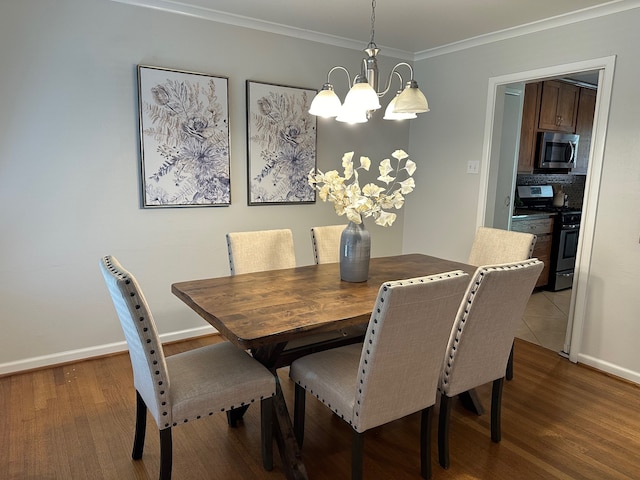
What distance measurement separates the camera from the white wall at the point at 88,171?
259 cm

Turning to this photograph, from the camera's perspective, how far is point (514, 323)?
6.61ft

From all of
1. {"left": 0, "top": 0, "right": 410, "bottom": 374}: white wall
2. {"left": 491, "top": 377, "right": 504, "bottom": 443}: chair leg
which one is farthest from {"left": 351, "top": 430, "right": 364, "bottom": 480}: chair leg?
{"left": 0, "top": 0, "right": 410, "bottom": 374}: white wall

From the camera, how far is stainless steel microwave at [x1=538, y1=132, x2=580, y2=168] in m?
4.64

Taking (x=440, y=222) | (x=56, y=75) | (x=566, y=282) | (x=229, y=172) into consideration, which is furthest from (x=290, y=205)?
(x=566, y=282)

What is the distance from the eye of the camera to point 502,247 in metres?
2.91

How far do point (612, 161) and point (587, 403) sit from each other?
5.00 feet

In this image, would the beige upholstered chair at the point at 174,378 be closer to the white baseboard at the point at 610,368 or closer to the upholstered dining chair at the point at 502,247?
the upholstered dining chair at the point at 502,247

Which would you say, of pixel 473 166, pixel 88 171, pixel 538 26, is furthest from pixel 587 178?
pixel 88 171

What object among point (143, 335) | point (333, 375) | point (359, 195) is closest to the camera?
point (143, 335)

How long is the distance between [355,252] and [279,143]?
1569mm

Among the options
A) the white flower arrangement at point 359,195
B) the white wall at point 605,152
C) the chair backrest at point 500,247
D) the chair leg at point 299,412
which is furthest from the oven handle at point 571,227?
the chair leg at point 299,412

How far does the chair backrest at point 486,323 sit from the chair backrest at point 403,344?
0.16 m

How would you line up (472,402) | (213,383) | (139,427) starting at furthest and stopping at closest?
1. (472,402)
2. (139,427)
3. (213,383)

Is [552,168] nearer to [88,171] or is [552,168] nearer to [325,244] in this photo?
[325,244]
